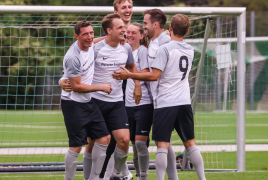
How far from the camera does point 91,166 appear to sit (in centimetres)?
470

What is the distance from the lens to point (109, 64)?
174 inches

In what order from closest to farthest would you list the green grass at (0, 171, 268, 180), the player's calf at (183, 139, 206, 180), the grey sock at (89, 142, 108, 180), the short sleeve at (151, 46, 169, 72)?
1. the short sleeve at (151, 46, 169, 72)
2. the player's calf at (183, 139, 206, 180)
3. the grey sock at (89, 142, 108, 180)
4. the green grass at (0, 171, 268, 180)

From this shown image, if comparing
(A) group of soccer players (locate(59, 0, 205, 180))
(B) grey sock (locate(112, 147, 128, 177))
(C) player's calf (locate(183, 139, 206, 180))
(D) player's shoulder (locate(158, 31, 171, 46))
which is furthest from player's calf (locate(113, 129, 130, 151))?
(D) player's shoulder (locate(158, 31, 171, 46))

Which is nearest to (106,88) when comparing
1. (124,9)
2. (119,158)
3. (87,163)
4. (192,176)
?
(119,158)

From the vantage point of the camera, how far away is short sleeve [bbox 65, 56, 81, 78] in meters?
4.04

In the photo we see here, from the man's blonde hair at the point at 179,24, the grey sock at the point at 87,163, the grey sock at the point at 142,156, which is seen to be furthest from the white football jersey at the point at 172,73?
the grey sock at the point at 87,163

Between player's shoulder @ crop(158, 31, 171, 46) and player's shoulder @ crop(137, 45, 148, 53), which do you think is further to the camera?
player's shoulder @ crop(137, 45, 148, 53)

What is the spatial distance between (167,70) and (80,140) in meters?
1.18

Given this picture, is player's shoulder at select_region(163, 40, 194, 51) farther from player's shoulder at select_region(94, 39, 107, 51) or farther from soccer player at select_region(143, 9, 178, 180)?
player's shoulder at select_region(94, 39, 107, 51)

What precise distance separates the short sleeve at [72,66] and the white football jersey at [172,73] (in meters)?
0.78

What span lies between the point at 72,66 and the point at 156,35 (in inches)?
41.3

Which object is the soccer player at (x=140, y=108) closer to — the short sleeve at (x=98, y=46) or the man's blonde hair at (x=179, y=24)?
the short sleeve at (x=98, y=46)

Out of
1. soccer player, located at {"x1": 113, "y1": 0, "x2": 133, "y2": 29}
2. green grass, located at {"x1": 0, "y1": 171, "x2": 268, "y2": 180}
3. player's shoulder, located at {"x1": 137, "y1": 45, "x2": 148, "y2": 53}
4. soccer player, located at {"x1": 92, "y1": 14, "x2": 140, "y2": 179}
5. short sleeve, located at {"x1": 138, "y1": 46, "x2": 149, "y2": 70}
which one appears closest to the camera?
soccer player, located at {"x1": 92, "y1": 14, "x2": 140, "y2": 179}

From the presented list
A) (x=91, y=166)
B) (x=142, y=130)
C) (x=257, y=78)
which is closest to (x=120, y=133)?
(x=142, y=130)
